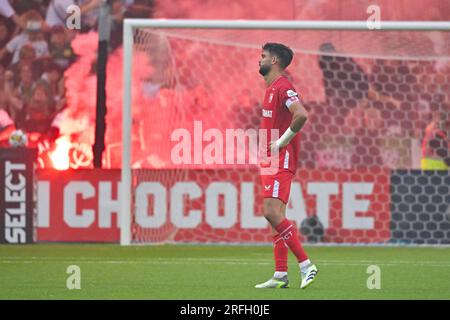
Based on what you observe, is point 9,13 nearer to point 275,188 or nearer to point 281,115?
point 281,115

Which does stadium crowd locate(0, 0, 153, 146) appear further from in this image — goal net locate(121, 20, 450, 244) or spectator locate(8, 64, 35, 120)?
goal net locate(121, 20, 450, 244)

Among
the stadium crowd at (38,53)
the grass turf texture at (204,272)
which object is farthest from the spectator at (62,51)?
the grass turf texture at (204,272)

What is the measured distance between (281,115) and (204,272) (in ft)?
6.19

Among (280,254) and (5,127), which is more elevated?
(5,127)

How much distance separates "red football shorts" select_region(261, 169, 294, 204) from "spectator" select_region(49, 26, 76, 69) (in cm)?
803

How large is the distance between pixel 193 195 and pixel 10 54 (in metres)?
3.46

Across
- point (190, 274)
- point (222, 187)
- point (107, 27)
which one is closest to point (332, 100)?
point (222, 187)

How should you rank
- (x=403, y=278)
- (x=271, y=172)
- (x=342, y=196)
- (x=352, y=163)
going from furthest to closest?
(x=352, y=163), (x=342, y=196), (x=403, y=278), (x=271, y=172)

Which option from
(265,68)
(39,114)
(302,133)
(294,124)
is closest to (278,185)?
(294,124)

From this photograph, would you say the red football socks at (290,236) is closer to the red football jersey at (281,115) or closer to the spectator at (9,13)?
the red football jersey at (281,115)

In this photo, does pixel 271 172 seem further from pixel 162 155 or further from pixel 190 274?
pixel 162 155

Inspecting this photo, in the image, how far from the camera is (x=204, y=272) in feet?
32.7

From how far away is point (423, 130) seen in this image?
15.4m

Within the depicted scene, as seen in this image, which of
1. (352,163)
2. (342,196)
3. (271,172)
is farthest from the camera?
(352,163)
